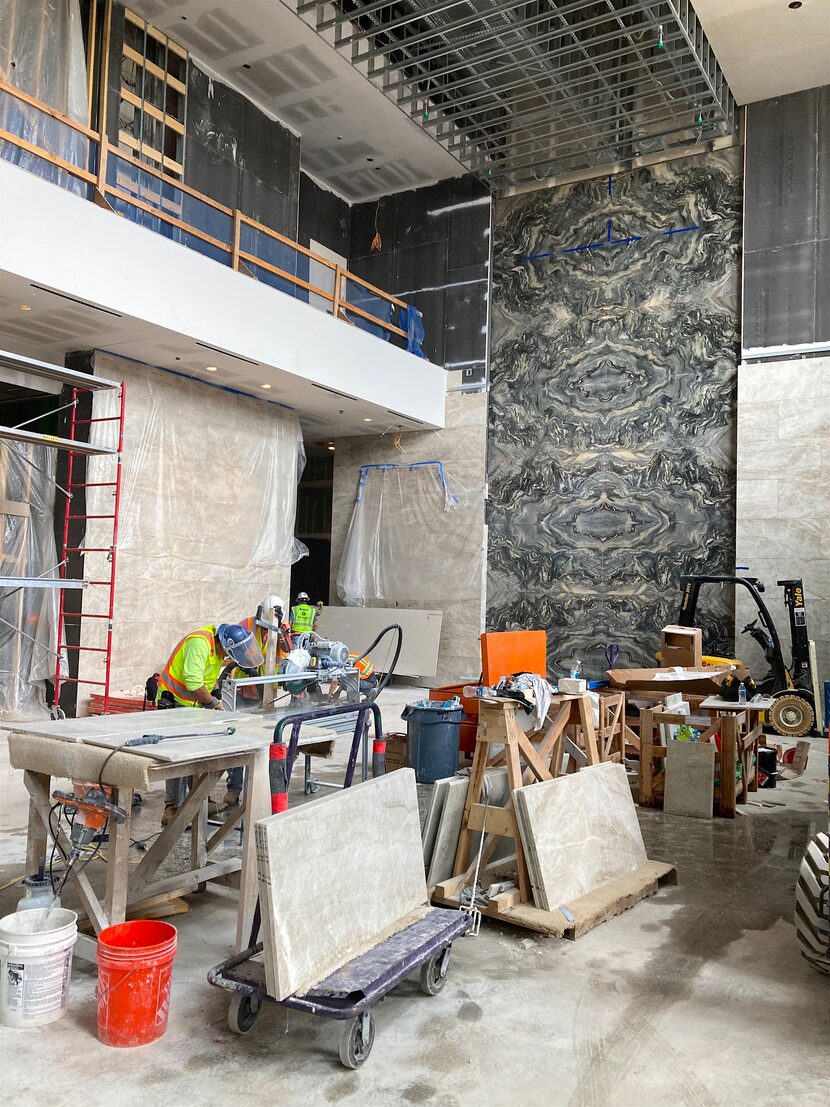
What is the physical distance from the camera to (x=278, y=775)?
311 cm

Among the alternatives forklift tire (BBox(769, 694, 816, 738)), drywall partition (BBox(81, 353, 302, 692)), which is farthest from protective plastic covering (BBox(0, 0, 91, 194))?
forklift tire (BBox(769, 694, 816, 738))

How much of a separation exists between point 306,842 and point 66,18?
346 inches

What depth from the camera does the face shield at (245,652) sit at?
17.1ft

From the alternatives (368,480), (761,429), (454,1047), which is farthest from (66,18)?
(454,1047)

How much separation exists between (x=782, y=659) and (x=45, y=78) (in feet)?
31.5

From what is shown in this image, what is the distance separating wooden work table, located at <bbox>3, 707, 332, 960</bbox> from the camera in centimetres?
301

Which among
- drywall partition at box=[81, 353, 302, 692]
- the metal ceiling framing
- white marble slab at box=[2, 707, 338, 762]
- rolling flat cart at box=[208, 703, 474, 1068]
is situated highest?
the metal ceiling framing

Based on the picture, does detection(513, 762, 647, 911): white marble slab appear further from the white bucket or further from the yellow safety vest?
the yellow safety vest

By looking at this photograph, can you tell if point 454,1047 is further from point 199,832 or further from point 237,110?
point 237,110

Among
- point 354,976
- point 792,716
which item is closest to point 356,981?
point 354,976

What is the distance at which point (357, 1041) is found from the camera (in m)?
2.56

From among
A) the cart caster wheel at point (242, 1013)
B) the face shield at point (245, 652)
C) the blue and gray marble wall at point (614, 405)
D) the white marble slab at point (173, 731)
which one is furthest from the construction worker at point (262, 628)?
the blue and gray marble wall at point (614, 405)

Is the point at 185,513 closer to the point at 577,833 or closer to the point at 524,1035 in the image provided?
the point at 577,833

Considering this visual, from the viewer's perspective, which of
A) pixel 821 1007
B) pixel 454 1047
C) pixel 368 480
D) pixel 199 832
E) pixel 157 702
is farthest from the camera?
pixel 368 480
